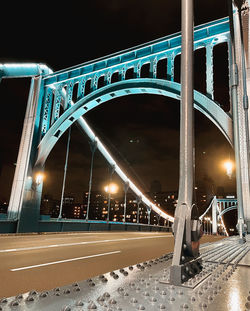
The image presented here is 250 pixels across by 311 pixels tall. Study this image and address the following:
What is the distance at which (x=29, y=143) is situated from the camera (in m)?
19.0

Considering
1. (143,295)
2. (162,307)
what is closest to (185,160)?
(143,295)

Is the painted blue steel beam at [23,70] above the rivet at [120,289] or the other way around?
above

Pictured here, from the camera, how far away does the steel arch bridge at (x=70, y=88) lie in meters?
15.9

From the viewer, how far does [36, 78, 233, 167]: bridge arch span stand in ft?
43.8

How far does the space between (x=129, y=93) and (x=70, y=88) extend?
5.01m

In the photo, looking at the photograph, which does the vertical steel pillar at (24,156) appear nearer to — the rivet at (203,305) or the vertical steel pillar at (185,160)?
the vertical steel pillar at (185,160)

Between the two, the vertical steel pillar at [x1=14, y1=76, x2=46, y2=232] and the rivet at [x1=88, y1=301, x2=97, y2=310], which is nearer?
the rivet at [x1=88, y1=301, x2=97, y2=310]

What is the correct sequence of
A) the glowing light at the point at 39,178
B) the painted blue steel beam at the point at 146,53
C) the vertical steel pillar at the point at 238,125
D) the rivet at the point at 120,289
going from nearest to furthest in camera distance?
the rivet at the point at 120,289, the vertical steel pillar at the point at 238,125, the painted blue steel beam at the point at 146,53, the glowing light at the point at 39,178

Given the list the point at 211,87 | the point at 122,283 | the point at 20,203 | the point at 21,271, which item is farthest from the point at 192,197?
the point at 20,203

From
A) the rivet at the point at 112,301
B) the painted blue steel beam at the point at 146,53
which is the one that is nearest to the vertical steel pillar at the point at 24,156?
the painted blue steel beam at the point at 146,53

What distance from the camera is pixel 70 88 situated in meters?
20.4

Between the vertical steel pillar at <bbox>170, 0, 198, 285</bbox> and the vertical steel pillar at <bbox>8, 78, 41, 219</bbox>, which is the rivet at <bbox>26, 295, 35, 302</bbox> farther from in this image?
the vertical steel pillar at <bbox>8, 78, 41, 219</bbox>

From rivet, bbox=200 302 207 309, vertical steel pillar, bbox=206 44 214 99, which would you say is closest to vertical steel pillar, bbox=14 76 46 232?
vertical steel pillar, bbox=206 44 214 99

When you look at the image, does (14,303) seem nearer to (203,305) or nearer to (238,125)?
(203,305)
